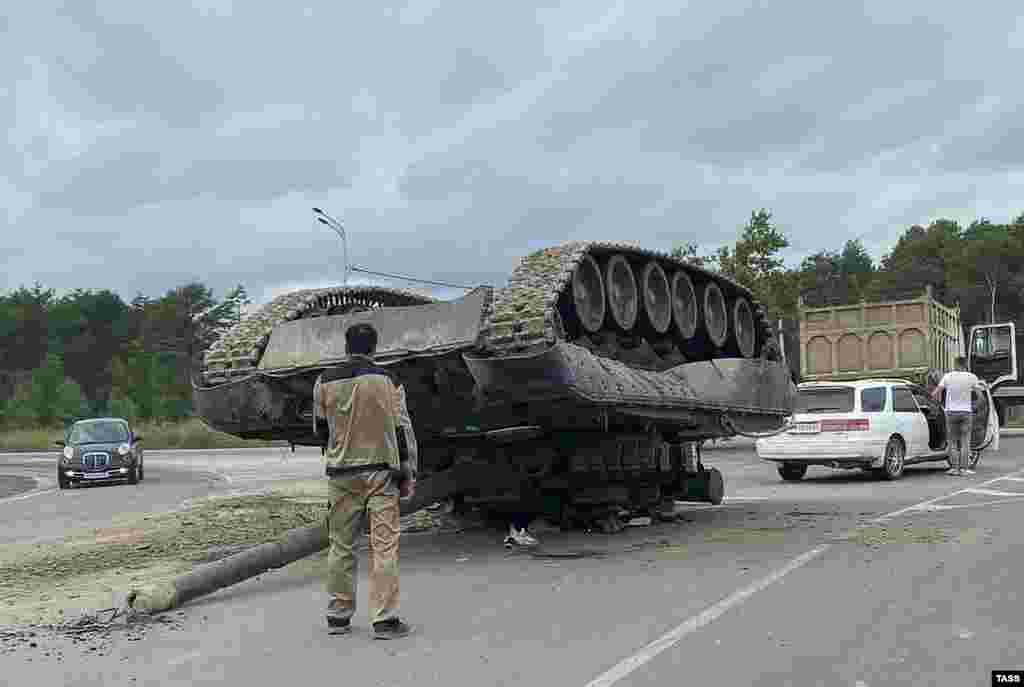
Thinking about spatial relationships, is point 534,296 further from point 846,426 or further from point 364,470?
point 846,426

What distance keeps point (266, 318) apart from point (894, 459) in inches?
425

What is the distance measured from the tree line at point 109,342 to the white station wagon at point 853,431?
264 ft

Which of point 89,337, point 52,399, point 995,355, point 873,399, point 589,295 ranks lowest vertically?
point 873,399

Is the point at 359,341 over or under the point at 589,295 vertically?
under

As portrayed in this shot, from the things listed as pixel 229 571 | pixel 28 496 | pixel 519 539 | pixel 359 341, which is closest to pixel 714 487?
pixel 519 539

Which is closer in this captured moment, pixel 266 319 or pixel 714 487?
pixel 266 319

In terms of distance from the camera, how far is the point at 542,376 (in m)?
8.49

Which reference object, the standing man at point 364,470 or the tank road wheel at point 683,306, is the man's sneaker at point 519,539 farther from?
the standing man at point 364,470

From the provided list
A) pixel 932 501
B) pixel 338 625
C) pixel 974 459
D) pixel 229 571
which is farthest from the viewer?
pixel 974 459

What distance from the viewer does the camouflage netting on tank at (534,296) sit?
8.49 meters

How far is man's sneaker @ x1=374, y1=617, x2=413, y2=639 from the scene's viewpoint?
639 cm

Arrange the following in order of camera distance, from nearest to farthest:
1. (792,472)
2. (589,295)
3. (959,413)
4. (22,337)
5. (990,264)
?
(589,295)
(959,413)
(792,472)
(990,264)
(22,337)

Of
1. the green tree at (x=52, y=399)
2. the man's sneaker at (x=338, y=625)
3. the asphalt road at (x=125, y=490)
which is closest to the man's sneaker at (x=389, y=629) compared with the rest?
the man's sneaker at (x=338, y=625)

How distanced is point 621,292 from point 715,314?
6.89 ft
